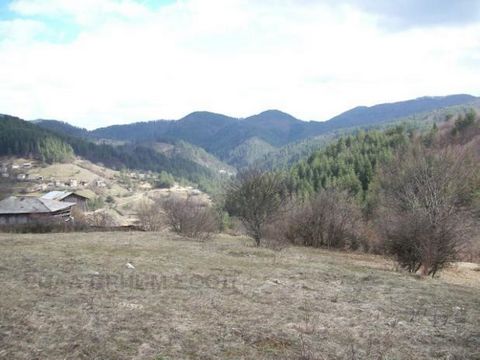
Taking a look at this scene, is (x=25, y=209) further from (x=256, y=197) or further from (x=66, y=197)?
(x=256, y=197)

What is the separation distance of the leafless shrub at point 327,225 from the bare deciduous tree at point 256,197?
19.6 feet

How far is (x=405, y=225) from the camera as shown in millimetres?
17391

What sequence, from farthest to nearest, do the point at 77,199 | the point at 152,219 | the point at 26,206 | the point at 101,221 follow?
the point at 77,199
the point at 26,206
the point at 101,221
the point at 152,219

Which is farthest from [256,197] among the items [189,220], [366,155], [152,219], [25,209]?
[366,155]

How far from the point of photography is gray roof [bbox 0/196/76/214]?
52156 mm

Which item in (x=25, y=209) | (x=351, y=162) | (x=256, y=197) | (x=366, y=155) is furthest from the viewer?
(x=351, y=162)

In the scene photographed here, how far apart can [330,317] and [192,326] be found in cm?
315

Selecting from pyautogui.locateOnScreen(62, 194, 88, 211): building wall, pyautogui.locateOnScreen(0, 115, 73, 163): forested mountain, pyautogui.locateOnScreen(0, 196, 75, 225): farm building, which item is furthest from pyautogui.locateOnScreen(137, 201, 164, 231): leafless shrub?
pyautogui.locateOnScreen(0, 115, 73, 163): forested mountain

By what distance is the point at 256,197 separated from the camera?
2412 centimetres

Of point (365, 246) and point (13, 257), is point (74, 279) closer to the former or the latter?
point (13, 257)

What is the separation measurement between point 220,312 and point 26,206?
5303 centimetres

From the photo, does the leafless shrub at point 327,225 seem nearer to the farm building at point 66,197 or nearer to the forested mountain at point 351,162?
the forested mountain at point 351,162

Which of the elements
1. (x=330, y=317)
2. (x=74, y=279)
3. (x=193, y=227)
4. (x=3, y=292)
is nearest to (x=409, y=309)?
(x=330, y=317)

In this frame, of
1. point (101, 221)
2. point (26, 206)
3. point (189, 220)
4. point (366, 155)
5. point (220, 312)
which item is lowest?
point (101, 221)
